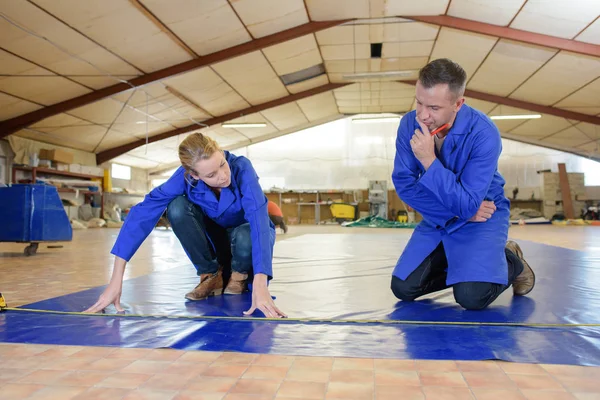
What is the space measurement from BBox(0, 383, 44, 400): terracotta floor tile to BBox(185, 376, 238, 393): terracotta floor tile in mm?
342

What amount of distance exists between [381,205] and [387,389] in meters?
13.2

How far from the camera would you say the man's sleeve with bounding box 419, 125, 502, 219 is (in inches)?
67.4

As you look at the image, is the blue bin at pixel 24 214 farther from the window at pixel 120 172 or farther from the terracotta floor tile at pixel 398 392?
the window at pixel 120 172

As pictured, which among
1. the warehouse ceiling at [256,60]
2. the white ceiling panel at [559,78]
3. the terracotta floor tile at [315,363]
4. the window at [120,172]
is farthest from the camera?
the window at [120,172]

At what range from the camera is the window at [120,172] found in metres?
14.4

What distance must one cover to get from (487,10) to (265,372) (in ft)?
24.4

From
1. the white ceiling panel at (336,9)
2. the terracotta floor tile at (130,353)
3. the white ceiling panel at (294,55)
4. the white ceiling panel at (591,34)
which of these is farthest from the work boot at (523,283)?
the white ceiling panel at (294,55)

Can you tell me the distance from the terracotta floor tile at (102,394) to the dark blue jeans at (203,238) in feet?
3.48

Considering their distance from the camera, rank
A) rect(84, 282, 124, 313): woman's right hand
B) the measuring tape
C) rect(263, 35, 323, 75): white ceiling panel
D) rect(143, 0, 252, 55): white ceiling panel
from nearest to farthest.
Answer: the measuring tape < rect(84, 282, 124, 313): woman's right hand < rect(143, 0, 252, 55): white ceiling panel < rect(263, 35, 323, 75): white ceiling panel

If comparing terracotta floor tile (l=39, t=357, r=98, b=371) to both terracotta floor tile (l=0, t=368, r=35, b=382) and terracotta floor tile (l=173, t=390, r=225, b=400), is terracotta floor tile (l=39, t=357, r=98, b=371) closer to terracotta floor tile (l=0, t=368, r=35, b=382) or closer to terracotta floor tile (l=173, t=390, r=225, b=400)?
terracotta floor tile (l=0, t=368, r=35, b=382)

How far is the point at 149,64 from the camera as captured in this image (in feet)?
27.6

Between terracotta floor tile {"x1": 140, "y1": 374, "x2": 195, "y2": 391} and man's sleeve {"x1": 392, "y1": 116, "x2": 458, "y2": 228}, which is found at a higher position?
man's sleeve {"x1": 392, "y1": 116, "x2": 458, "y2": 228}

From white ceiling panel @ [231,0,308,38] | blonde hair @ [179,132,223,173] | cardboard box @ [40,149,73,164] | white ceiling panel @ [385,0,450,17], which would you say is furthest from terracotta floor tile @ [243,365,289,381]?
cardboard box @ [40,149,73,164]

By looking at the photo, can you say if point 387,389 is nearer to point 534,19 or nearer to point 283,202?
point 534,19
